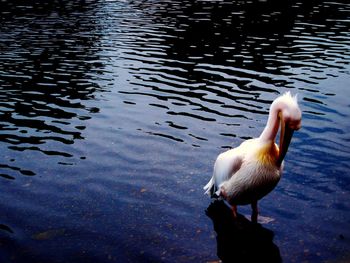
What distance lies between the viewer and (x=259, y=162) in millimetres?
6863

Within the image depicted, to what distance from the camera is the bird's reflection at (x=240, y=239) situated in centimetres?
659

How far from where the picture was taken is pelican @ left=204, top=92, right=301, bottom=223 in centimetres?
642

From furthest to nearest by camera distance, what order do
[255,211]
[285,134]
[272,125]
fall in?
[255,211]
[272,125]
[285,134]

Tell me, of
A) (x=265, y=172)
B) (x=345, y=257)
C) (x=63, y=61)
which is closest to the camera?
(x=345, y=257)

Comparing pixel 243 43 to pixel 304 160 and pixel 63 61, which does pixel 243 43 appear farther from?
pixel 304 160

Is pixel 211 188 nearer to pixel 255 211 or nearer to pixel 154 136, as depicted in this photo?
pixel 255 211

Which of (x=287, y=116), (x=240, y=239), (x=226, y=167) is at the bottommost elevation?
(x=240, y=239)

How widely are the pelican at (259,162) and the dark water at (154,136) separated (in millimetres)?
784

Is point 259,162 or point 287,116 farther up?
point 287,116

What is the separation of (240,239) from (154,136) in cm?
496

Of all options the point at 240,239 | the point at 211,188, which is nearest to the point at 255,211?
the point at 240,239

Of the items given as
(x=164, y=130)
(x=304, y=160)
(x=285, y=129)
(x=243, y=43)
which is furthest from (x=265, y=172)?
(x=243, y=43)

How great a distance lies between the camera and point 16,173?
30.4 ft

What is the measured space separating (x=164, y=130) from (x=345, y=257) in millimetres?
6552
